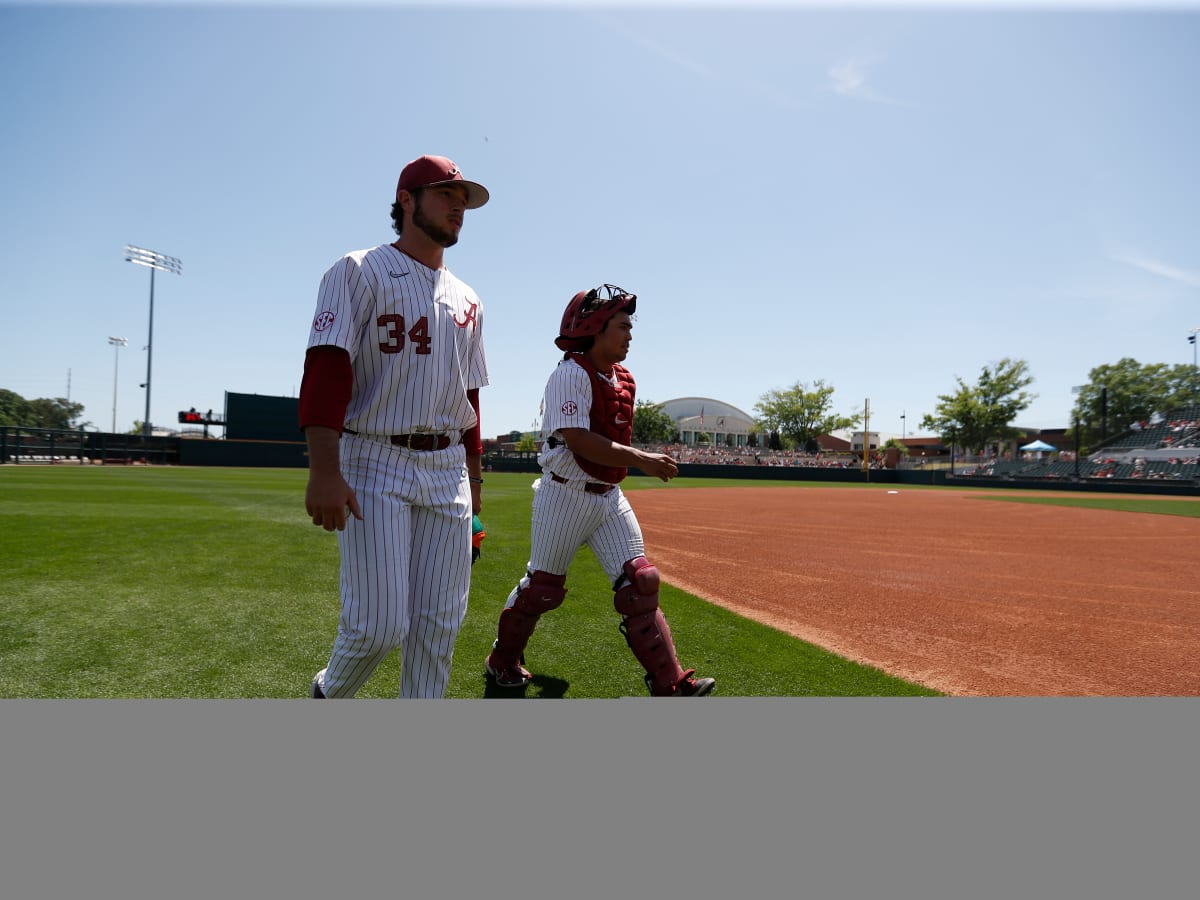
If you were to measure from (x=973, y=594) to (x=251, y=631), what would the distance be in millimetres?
5769

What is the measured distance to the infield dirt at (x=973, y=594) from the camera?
3691 mm

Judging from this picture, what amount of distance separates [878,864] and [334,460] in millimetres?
1615

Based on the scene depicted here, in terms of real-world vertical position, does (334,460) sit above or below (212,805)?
above

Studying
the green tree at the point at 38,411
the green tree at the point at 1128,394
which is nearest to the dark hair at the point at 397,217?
the green tree at the point at 1128,394

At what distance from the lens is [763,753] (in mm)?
1879

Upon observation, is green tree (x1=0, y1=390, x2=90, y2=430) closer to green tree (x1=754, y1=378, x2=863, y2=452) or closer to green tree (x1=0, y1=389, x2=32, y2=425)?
green tree (x1=0, y1=389, x2=32, y2=425)

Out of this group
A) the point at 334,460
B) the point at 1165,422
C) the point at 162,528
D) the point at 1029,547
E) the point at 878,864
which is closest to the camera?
the point at 878,864

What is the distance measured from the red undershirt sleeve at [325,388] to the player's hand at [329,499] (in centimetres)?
14

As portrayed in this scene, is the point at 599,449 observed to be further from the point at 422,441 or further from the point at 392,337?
the point at 392,337

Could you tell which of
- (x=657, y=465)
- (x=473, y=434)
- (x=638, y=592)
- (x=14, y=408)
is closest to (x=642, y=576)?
(x=638, y=592)

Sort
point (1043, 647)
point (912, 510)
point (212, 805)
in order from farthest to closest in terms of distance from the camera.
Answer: point (912, 510)
point (1043, 647)
point (212, 805)

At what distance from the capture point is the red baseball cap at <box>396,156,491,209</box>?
2.05m

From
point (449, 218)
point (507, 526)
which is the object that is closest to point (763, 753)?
point (449, 218)

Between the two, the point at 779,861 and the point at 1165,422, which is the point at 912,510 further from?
the point at 1165,422
